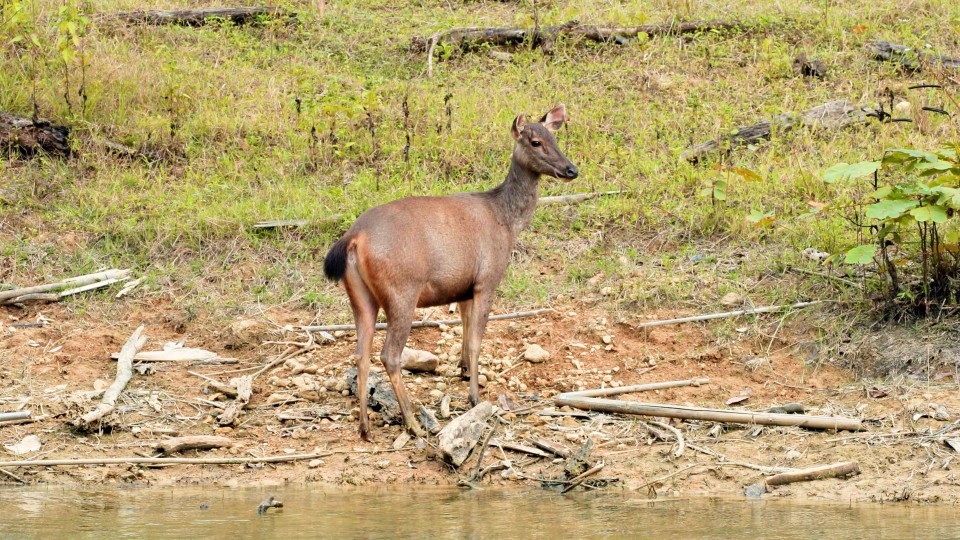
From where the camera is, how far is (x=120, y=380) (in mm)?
8281

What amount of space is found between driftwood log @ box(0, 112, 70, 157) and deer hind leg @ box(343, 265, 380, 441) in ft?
17.0

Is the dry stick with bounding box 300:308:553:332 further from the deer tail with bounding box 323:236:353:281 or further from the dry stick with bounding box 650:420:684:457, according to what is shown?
the dry stick with bounding box 650:420:684:457

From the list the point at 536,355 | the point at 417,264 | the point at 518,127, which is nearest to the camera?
the point at 417,264

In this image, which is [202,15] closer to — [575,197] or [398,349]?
[575,197]

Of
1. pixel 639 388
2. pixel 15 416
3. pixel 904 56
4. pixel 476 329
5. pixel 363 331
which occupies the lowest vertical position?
pixel 15 416

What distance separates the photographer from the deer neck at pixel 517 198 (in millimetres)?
8383

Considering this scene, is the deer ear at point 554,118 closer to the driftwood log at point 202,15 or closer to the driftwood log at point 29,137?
the driftwood log at point 29,137

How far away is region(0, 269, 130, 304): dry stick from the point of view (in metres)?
9.50

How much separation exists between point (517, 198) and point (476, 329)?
1.04 m

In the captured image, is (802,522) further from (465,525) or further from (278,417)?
(278,417)

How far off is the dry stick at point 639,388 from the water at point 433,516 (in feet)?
4.01

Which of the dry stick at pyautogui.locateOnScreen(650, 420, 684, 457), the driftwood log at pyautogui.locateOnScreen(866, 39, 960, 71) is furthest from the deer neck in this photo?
the driftwood log at pyautogui.locateOnScreen(866, 39, 960, 71)

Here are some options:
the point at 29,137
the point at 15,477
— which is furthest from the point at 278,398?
the point at 29,137

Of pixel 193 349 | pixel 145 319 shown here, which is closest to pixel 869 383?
pixel 193 349
